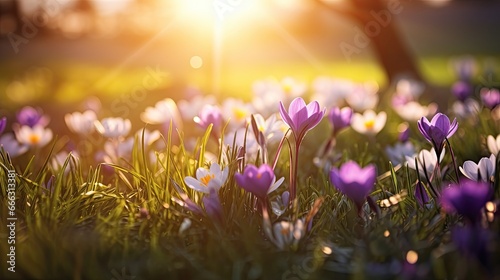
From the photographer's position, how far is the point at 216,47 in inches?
206

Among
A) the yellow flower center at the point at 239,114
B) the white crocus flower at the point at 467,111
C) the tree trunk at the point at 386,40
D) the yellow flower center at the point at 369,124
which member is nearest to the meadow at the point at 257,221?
the yellow flower center at the point at 239,114

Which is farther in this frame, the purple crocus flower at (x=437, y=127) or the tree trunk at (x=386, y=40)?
the tree trunk at (x=386, y=40)

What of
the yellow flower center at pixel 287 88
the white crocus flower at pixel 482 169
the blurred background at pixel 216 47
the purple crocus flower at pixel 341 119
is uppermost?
the white crocus flower at pixel 482 169

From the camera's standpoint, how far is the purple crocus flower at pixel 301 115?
1637mm

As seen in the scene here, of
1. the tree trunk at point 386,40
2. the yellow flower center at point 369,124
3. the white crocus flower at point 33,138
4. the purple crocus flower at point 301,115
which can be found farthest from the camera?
the tree trunk at point 386,40

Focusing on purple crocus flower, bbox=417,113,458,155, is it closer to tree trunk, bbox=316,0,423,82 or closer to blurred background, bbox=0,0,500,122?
blurred background, bbox=0,0,500,122

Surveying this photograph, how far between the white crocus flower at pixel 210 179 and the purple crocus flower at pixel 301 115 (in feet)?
0.73

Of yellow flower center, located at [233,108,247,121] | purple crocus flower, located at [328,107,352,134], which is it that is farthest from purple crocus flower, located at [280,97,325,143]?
yellow flower center, located at [233,108,247,121]

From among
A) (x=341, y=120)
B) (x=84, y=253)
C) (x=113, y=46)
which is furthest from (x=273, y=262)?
(x=113, y=46)

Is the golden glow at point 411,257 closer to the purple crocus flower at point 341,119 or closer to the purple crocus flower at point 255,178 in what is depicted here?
the purple crocus flower at point 255,178

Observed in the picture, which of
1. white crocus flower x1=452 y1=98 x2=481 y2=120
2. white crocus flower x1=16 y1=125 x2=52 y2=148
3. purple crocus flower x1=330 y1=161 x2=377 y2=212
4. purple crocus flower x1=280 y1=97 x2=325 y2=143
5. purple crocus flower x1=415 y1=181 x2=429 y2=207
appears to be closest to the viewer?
purple crocus flower x1=330 y1=161 x2=377 y2=212

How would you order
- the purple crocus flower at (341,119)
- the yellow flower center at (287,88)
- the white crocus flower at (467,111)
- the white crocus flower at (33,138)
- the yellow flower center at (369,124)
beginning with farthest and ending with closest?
the yellow flower center at (287,88), the white crocus flower at (467,111), the yellow flower center at (369,124), the white crocus flower at (33,138), the purple crocus flower at (341,119)

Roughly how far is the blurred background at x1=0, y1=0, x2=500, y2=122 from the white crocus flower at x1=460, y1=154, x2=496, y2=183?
2347mm

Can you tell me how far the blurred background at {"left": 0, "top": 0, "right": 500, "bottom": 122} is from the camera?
18.4 ft
